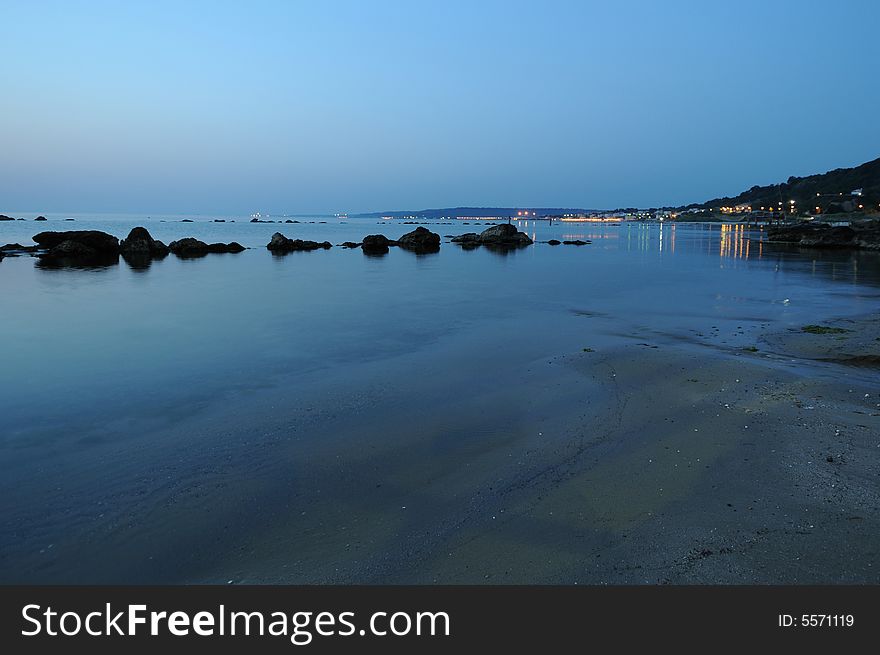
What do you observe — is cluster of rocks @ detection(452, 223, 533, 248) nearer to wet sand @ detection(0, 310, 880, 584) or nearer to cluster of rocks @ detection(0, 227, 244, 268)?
cluster of rocks @ detection(0, 227, 244, 268)

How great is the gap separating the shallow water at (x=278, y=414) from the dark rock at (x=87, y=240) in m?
33.8

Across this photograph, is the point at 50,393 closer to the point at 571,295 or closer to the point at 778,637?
the point at 778,637

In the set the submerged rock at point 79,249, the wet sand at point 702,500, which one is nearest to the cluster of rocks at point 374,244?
the submerged rock at point 79,249

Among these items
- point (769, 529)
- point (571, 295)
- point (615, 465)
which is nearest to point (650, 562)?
point (769, 529)

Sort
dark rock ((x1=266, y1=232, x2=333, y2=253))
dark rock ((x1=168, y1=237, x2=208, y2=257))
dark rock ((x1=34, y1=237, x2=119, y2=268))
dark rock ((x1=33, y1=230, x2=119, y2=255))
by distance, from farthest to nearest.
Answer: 1. dark rock ((x1=266, y1=232, x2=333, y2=253))
2. dark rock ((x1=168, y1=237, x2=208, y2=257))
3. dark rock ((x1=33, y1=230, x2=119, y2=255))
4. dark rock ((x1=34, y1=237, x2=119, y2=268))

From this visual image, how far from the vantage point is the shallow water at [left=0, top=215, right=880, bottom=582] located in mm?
5746

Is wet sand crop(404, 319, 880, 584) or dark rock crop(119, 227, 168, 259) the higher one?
dark rock crop(119, 227, 168, 259)

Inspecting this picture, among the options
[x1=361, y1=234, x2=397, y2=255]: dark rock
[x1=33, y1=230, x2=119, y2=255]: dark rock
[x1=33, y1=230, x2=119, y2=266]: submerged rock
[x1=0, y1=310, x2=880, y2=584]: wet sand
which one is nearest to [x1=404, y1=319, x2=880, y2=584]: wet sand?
[x1=0, y1=310, x2=880, y2=584]: wet sand

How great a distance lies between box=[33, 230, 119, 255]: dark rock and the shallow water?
111ft

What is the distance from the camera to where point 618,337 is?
17062mm

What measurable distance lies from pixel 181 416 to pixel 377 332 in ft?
32.5

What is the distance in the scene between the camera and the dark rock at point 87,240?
186ft

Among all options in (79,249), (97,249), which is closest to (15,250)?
(97,249)

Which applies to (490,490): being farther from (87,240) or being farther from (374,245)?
(374,245)
